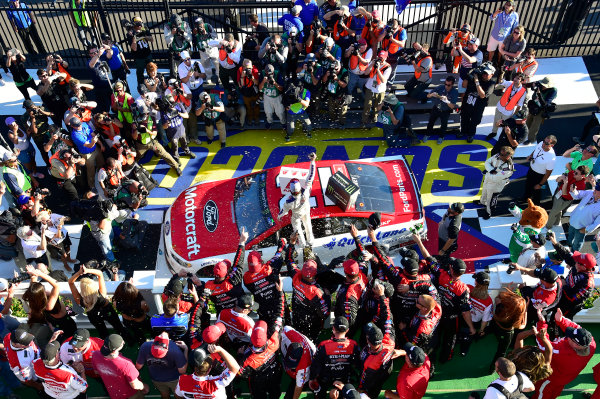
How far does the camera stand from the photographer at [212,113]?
35.7 feet

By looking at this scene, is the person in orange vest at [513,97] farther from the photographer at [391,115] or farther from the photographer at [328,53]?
the photographer at [328,53]

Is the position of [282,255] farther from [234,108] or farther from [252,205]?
[234,108]

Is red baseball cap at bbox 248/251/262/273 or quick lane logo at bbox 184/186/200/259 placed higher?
red baseball cap at bbox 248/251/262/273

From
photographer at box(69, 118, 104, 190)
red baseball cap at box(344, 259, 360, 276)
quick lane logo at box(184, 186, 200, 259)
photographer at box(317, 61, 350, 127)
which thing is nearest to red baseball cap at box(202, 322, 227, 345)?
red baseball cap at box(344, 259, 360, 276)

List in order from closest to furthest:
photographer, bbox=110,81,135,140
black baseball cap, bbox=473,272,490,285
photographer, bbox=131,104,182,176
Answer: black baseball cap, bbox=473,272,490,285 < photographer, bbox=131,104,182,176 < photographer, bbox=110,81,135,140

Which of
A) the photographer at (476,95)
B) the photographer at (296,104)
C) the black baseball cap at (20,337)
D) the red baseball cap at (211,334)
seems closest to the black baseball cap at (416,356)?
the red baseball cap at (211,334)

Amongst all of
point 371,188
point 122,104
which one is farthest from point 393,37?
point 122,104

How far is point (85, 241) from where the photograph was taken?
9.78 metres

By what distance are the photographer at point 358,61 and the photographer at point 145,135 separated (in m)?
4.30

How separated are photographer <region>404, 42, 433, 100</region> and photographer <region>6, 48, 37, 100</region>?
8316 millimetres

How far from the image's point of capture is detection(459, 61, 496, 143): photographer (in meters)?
10.7

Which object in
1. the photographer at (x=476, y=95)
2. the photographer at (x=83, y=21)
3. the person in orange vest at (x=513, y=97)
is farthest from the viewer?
the photographer at (x=83, y=21)

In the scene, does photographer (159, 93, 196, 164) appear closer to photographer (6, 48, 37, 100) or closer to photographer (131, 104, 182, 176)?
photographer (131, 104, 182, 176)

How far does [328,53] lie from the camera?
11.1 meters
